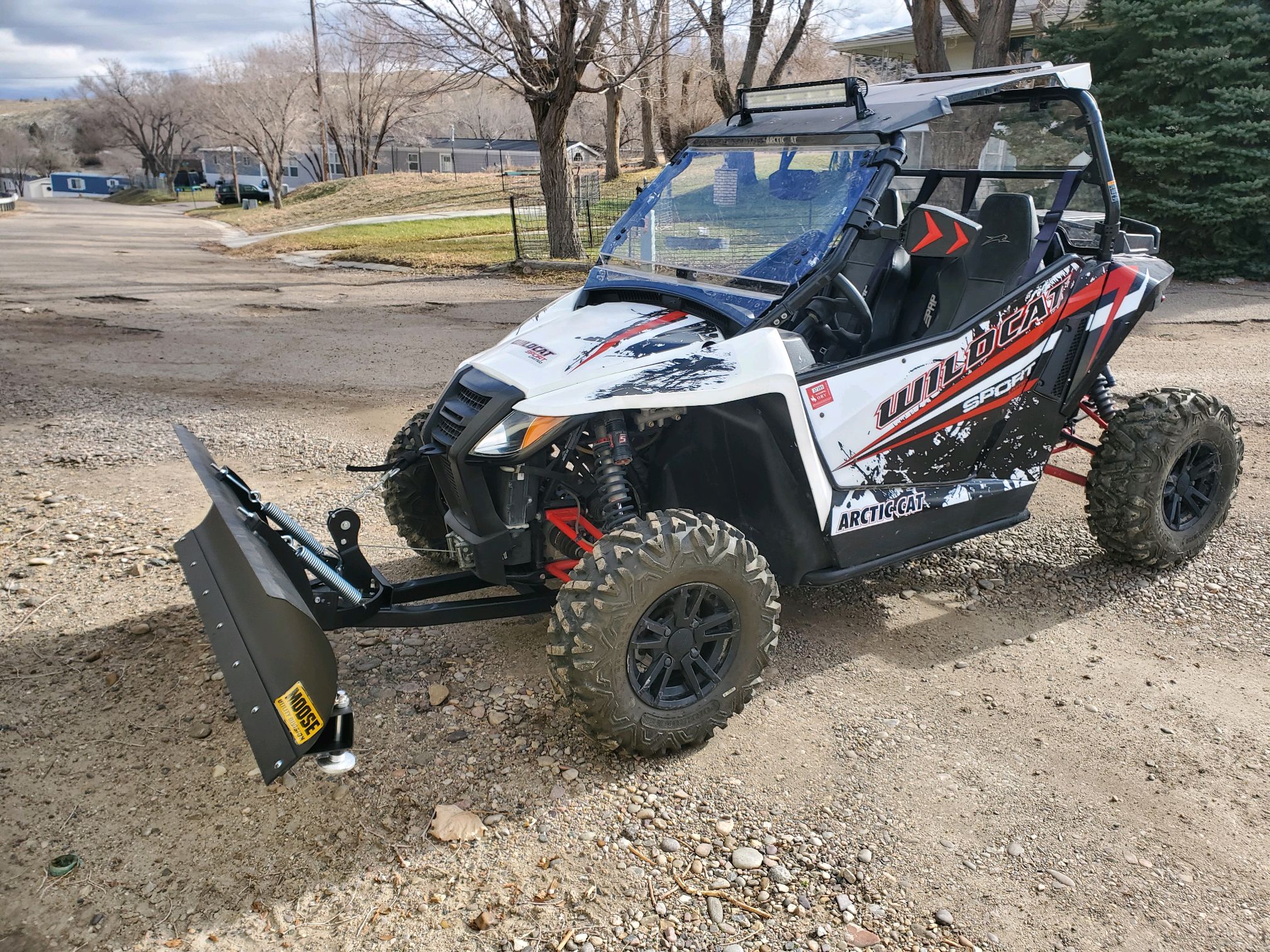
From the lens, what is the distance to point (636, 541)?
3375mm

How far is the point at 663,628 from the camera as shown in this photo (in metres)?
3.48

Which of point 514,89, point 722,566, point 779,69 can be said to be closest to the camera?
point 722,566

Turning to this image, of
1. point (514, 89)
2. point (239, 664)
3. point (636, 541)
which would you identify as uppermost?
point (514, 89)

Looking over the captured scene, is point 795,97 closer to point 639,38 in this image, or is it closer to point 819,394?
point 819,394

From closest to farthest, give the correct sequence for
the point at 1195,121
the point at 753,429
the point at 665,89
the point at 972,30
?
the point at 753,429 < the point at 1195,121 < the point at 972,30 < the point at 665,89

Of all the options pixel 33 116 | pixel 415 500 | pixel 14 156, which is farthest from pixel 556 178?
pixel 33 116

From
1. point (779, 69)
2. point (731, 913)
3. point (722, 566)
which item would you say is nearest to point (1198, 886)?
point (731, 913)

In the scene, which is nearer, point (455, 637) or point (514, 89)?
point (455, 637)

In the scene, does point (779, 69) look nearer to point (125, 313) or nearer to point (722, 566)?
point (125, 313)

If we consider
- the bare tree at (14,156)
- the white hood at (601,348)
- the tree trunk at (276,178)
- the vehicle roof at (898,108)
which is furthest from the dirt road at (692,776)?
the bare tree at (14,156)

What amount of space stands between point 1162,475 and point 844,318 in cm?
192

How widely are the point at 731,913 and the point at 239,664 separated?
180cm

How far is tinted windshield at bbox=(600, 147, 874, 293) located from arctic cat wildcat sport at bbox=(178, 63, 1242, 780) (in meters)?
0.01

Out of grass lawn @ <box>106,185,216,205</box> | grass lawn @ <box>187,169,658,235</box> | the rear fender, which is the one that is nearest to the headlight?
the rear fender
